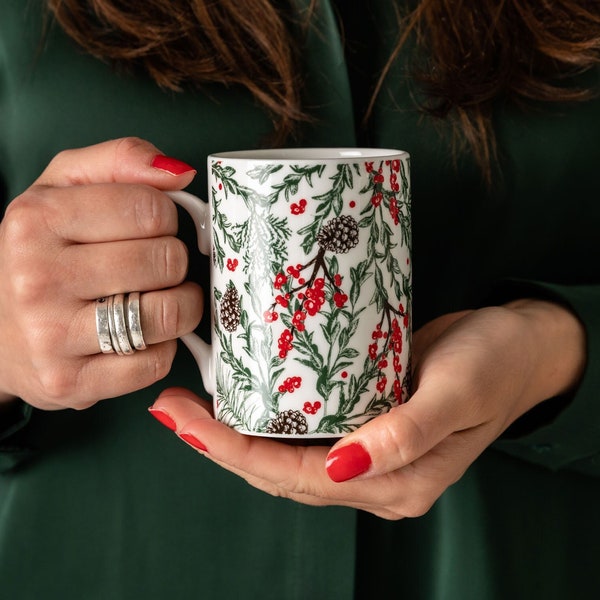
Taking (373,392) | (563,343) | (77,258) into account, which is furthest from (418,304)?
(77,258)

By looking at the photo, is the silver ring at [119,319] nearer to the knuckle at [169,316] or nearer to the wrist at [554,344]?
the knuckle at [169,316]

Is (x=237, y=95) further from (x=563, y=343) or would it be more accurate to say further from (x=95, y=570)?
(x=95, y=570)

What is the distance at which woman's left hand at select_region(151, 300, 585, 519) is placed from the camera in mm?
637

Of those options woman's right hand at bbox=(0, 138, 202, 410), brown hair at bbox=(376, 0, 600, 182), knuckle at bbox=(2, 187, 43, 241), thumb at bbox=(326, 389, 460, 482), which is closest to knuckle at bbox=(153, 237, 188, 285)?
woman's right hand at bbox=(0, 138, 202, 410)

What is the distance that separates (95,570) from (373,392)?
426mm

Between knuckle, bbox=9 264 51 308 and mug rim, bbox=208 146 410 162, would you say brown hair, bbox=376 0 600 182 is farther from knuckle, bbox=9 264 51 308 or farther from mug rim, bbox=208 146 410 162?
knuckle, bbox=9 264 51 308

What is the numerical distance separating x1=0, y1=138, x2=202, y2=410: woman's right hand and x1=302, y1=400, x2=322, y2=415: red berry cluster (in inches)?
4.9

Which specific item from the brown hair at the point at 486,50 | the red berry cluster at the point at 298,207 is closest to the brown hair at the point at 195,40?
the brown hair at the point at 486,50

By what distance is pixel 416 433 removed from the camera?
628 millimetres

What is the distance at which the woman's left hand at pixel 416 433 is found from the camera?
637 mm

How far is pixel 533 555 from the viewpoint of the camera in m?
1.00

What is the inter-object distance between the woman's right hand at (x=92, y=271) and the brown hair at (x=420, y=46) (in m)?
0.17

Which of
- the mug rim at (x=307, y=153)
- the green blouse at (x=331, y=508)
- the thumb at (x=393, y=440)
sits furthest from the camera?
the green blouse at (x=331, y=508)

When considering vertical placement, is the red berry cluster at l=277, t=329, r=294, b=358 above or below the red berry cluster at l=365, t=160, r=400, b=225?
below
